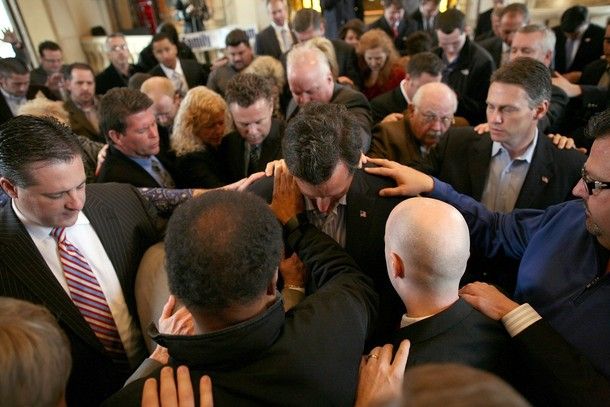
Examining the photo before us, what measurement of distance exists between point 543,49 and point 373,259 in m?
2.54

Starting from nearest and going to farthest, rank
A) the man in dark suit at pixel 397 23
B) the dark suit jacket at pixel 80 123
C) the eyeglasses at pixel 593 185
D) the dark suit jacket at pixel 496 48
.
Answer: the eyeglasses at pixel 593 185, the dark suit jacket at pixel 80 123, the dark suit jacket at pixel 496 48, the man in dark suit at pixel 397 23

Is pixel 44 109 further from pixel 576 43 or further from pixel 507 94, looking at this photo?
pixel 576 43

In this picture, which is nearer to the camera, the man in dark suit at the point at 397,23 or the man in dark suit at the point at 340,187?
the man in dark suit at the point at 340,187

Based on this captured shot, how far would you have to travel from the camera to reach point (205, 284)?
39.3 inches

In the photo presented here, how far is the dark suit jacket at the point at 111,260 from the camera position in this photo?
61.5 inches

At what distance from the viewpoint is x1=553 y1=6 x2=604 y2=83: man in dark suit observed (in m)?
4.74

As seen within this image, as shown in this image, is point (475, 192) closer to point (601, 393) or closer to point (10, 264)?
point (601, 393)

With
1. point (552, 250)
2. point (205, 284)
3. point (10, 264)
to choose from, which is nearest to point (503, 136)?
point (552, 250)

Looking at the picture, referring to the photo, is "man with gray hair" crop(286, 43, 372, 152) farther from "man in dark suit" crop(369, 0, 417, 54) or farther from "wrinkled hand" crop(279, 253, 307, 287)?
"man in dark suit" crop(369, 0, 417, 54)

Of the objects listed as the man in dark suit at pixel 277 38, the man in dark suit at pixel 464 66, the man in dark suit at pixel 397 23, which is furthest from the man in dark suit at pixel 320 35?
the man in dark suit at pixel 397 23

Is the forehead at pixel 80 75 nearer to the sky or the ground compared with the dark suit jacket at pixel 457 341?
nearer to the sky

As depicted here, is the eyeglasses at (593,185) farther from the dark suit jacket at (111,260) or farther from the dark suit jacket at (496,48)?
the dark suit jacket at (496,48)

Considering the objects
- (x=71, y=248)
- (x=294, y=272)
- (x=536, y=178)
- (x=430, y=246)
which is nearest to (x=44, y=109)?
(x=71, y=248)

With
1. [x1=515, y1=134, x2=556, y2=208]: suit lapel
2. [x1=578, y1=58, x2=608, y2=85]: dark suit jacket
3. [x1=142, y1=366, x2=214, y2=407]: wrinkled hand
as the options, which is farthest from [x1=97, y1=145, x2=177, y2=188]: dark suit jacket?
[x1=578, y1=58, x2=608, y2=85]: dark suit jacket
